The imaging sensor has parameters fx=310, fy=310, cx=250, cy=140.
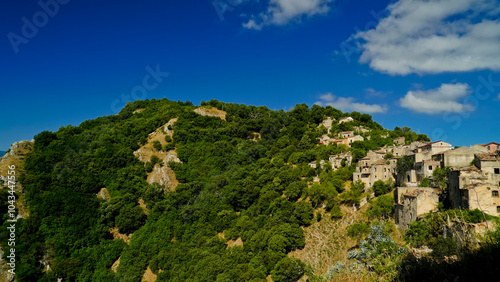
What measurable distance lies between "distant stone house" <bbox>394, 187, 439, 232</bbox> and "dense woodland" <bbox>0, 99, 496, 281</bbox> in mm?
3244

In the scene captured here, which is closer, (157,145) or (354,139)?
(354,139)

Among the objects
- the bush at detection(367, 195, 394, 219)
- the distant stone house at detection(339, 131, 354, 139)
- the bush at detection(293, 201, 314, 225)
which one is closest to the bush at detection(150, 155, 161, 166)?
the bush at detection(293, 201, 314, 225)

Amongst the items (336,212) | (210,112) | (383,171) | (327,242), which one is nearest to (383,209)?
(336,212)

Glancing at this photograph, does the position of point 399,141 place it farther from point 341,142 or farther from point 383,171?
point 383,171

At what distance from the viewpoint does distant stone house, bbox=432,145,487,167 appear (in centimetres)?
3238

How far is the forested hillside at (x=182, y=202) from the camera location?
40.9 meters

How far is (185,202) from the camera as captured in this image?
182 ft

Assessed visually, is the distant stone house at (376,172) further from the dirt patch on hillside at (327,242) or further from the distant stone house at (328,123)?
the distant stone house at (328,123)

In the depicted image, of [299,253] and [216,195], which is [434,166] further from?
[216,195]

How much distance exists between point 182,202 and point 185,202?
0.69 m

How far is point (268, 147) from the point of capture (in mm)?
71250

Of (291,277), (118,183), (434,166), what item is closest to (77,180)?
(118,183)

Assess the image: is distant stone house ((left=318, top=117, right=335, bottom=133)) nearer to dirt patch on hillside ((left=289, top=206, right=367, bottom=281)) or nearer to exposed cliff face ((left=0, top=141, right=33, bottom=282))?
dirt patch on hillside ((left=289, top=206, right=367, bottom=281))

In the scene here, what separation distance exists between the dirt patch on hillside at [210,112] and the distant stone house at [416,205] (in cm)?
6165
